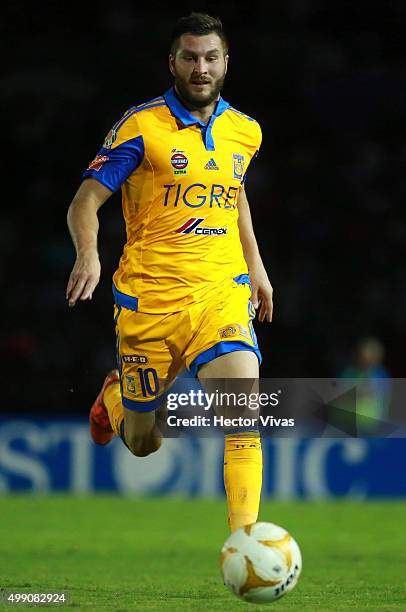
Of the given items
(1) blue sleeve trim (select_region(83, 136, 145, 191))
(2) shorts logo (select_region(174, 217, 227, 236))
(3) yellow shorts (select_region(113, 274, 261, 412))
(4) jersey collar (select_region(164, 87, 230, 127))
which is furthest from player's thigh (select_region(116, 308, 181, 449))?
(4) jersey collar (select_region(164, 87, 230, 127))

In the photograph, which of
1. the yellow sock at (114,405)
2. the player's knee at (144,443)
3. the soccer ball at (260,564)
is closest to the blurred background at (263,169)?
the yellow sock at (114,405)

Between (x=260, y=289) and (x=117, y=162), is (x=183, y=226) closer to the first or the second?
(x=117, y=162)

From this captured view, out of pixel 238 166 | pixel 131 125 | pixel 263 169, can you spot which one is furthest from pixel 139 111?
pixel 263 169

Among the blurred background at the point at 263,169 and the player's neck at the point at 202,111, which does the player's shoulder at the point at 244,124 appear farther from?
the blurred background at the point at 263,169

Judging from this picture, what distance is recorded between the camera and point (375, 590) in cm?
580

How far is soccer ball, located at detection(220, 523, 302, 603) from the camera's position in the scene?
474 cm

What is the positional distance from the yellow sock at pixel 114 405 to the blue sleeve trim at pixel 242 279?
1.16m

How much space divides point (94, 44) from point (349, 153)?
391cm

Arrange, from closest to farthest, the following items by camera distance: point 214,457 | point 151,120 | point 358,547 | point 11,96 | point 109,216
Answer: point 151,120
point 358,547
point 214,457
point 109,216
point 11,96

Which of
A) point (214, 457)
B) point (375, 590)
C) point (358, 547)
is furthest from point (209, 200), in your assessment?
point (214, 457)

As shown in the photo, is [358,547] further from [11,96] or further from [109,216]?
[11,96]

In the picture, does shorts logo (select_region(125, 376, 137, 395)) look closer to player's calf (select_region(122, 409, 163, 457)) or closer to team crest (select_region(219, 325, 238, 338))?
player's calf (select_region(122, 409, 163, 457))

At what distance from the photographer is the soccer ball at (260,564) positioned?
15.6 ft

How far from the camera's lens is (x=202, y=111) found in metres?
5.61
